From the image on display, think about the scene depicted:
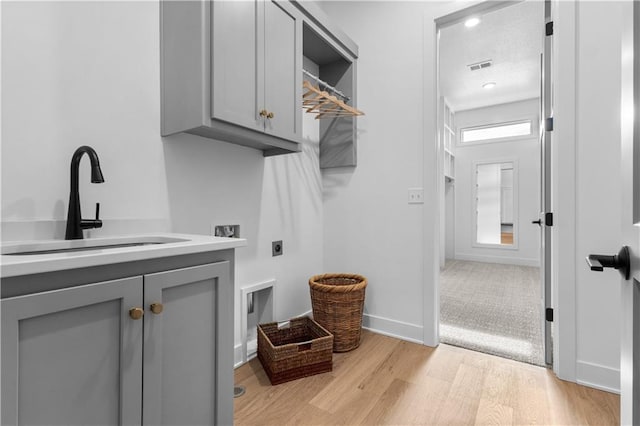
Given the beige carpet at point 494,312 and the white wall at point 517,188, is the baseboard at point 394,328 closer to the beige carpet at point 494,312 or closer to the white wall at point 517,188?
the beige carpet at point 494,312

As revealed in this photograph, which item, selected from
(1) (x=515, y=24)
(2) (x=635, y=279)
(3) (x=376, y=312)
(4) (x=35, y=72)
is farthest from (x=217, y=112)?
(1) (x=515, y=24)

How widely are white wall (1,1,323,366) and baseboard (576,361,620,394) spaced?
6.23ft

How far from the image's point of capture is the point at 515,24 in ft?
10.1

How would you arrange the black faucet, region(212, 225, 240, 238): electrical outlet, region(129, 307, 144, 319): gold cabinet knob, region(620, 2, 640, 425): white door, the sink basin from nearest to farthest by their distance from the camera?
region(620, 2, 640, 425): white door, region(129, 307, 144, 319): gold cabinet knob, the sink basin, the black faucet, region(212, 225, 240, 238): electrical outlet

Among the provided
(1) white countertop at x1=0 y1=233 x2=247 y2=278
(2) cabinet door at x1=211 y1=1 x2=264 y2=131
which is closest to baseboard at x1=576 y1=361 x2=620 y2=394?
(1) white countertop at x1=0 y1=233 x2=247 y2=278

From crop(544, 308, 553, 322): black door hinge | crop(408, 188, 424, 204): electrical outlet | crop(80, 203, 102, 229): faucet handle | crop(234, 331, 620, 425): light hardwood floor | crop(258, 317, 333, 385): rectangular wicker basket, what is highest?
crop(408, 188, 424, 204): electrical outlet

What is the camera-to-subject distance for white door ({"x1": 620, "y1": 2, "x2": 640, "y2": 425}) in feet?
1.85

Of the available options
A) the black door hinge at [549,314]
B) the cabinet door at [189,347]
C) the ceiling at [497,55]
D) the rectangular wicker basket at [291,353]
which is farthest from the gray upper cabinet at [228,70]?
the black door hinge at [549,314]

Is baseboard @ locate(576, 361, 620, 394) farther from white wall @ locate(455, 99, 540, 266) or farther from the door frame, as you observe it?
white wall @ locate(455, 99, 540, 266)

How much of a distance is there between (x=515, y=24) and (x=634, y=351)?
A: 354 cm

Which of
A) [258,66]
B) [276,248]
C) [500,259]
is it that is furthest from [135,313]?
[500,259]

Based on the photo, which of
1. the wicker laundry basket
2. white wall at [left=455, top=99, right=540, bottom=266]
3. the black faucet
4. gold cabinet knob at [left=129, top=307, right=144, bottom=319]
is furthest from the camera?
white wall at [left=455, top=99, right=540, bottom=266]

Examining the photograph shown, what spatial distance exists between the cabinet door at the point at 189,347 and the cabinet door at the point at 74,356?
0.04 metres

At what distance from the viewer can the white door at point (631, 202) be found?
1.85ft
